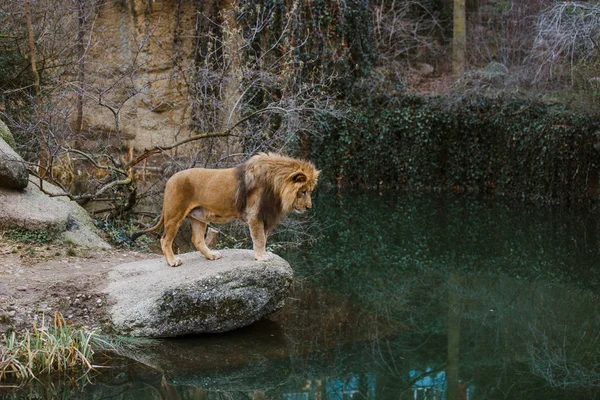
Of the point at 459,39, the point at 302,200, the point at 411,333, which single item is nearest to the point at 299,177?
the point at 302,200

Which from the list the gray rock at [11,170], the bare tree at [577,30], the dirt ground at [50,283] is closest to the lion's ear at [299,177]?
the dirt ground at [50,283]

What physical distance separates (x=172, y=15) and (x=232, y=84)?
10.1 metres

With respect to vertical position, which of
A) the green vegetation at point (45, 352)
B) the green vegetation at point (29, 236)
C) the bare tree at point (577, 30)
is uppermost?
the bare tree at point (577, 30)

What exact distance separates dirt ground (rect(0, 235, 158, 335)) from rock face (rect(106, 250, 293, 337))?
0.23 meters

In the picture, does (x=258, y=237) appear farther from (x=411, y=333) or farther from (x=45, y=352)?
(x=45, y=352)

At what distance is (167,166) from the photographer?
1216 centimetres

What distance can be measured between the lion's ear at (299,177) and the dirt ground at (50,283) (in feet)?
7.94

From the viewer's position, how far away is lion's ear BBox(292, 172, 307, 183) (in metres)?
7.07

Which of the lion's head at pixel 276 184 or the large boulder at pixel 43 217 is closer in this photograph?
the lion's head at pixel 276 184

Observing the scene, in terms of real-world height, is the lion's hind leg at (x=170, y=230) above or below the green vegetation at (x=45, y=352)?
above

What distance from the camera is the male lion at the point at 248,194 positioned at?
23.3 feet

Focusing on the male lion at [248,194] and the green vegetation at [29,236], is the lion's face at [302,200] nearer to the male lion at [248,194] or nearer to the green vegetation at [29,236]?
the male lion at [248,194]

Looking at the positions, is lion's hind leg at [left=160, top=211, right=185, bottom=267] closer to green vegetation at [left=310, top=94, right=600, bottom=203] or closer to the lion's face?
the lion's face

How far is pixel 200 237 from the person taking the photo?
25.1 ft
